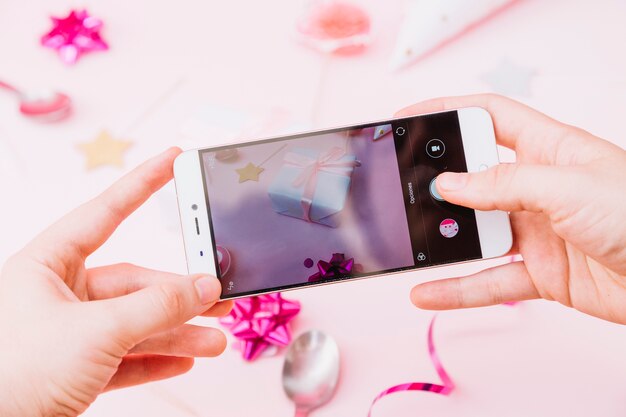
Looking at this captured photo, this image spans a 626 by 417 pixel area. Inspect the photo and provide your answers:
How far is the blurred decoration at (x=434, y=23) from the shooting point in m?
0.96

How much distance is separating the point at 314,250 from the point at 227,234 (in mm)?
117

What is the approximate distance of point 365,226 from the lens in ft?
2.26

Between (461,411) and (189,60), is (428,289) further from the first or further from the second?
(189,60)

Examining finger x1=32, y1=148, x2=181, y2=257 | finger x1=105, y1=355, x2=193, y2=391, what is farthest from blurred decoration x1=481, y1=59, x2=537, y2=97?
finger x1=105, y1=355, x2=193, y2=391

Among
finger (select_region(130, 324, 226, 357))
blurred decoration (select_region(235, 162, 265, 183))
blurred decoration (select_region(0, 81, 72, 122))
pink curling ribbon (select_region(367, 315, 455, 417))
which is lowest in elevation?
pink curling ribbon (select_region(367, 315, 455, 417))

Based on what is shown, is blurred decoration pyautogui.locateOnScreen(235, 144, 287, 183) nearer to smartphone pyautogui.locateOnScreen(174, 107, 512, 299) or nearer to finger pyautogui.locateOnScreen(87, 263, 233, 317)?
smartphone pyautogui.locateOnScreen(174, 107, 512, 299)

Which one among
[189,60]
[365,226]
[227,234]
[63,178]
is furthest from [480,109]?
[63,178]

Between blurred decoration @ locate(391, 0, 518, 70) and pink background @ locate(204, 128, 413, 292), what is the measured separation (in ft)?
1.23

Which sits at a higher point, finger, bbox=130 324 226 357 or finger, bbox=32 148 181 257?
finger, bbox=32 148 181 257

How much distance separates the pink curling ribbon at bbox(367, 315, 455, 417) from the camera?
0.75m

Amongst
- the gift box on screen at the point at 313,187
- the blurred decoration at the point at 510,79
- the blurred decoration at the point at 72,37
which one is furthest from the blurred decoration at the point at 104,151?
the blurred decoration at the point at 510,79

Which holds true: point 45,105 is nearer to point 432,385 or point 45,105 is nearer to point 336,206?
point 336,206

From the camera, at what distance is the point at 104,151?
0.96 metres

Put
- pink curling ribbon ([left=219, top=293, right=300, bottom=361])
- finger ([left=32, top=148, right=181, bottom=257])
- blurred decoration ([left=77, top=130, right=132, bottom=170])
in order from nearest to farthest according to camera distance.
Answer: finger ([left=32, top=148, right=181, bottom=257])
pink curling ribbon ([left=219, top=293, right=300, bottom=361])
blurred decoration ([left=77, top=130, right=132, bottom=170])
